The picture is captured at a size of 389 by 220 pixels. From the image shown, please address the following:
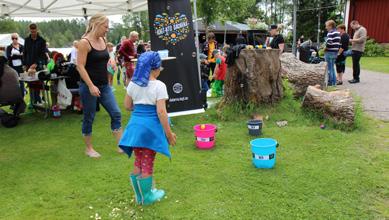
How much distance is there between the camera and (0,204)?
3.44 meters

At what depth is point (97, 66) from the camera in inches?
167

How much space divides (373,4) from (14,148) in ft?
82.1

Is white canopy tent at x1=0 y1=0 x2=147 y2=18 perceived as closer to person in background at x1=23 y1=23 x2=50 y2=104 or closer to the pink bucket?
person in background at x1=23 y1=23 x2=50 y2=104

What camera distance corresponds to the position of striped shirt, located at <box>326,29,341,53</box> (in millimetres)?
8992

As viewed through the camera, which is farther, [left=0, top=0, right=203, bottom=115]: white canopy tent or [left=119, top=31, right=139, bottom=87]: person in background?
[left=0, top=0, right=203, bottom=115]: white canopy tent

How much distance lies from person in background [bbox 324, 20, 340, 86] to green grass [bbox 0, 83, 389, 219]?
12.6 feet

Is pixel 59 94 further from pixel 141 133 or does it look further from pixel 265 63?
pixel 141 133

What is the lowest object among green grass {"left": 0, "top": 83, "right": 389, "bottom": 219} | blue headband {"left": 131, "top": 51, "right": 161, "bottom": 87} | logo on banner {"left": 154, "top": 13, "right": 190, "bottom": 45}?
green grass {"left": 0, "top": 83, "right": 389, "bottom": 219}

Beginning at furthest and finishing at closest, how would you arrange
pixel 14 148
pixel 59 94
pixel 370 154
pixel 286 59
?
pixel 286 59
pixel 59 94
pixel 14 148
pixel 370 154

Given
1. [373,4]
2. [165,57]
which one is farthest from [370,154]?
[373,4]

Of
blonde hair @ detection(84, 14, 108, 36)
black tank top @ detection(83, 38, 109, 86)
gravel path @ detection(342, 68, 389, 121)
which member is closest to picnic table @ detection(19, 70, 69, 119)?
black tank top @ detection(83, 38, 109, 86)

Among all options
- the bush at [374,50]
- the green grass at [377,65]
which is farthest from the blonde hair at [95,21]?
the bush at [374,50]

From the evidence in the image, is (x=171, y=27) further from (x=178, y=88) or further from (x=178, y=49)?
(x=178, y=88)

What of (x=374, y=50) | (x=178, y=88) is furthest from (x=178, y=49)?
(x=374, y=50)
